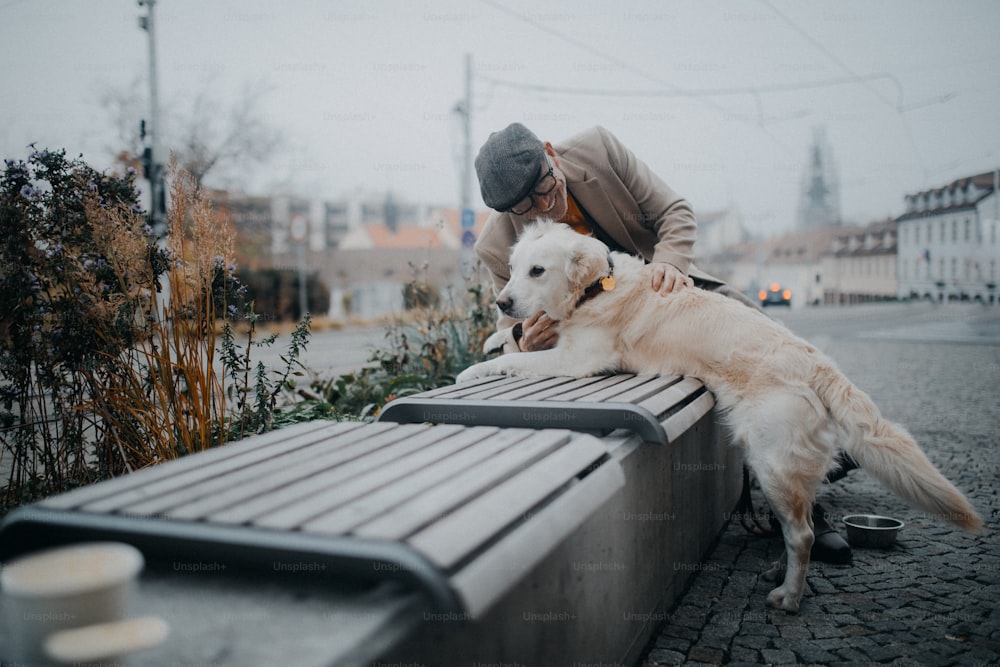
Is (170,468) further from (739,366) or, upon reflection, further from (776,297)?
(776,297)

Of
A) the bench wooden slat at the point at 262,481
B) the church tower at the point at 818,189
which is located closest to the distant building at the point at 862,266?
the church tower at the point at 818,189

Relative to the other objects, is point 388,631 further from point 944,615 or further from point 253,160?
point 253,160

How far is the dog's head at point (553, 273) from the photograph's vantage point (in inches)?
139

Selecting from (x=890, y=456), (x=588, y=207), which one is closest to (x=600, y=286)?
(x=588, y=207)

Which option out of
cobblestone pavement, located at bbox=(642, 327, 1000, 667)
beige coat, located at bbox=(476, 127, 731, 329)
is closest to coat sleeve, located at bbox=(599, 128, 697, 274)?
beige coat, located at bbox=(476, 127, 731, 329)

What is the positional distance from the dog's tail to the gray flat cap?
5.37 ft

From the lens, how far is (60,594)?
1060 mm

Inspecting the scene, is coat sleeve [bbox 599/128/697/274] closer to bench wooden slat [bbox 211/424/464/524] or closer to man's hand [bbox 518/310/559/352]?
man's hand [bbox 518/310/559/352]

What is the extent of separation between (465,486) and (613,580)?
0.81 meters

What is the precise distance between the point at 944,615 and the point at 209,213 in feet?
11.4

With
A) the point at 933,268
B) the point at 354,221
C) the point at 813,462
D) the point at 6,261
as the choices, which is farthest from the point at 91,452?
the point at 354,221

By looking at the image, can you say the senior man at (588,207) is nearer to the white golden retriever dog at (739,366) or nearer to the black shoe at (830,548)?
the black shoe at (830,548)

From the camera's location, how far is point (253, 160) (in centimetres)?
2314

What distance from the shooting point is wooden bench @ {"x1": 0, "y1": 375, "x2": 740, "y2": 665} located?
1233 mm
